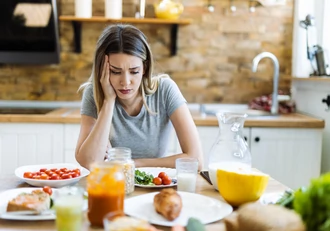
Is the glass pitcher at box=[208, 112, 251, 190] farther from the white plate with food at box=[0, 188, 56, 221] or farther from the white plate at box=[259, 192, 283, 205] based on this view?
the white plate with food at box=[0, 188, 56, 221]

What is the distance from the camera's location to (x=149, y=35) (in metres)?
3.43

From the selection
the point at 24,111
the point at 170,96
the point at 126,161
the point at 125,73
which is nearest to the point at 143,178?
the point at 126,161

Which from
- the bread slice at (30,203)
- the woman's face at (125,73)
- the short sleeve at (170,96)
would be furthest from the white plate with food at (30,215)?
the short sleeve at (170,96)

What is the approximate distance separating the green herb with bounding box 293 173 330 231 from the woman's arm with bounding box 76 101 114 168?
1130 millimetres

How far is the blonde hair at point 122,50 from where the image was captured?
1953 mm

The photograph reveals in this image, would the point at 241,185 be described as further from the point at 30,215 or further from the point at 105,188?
the point at 30,215

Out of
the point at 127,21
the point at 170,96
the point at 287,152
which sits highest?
the point at 127,21

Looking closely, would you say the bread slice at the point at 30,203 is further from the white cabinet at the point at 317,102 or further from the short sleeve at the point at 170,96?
the white cabinet at the point at 317,102

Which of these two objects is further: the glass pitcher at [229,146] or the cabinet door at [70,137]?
the cabinet door at [70,137]

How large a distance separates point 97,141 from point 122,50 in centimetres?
40

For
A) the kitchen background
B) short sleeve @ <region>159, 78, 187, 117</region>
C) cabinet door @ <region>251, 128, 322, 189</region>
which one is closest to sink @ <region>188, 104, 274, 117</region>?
the kitchen background

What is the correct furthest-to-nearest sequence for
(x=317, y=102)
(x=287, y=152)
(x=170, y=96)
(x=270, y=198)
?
(x=317, y=102) → (x=287, y=152) → (x=170, y=96) → (x=270, y=198)

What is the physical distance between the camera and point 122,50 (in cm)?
193

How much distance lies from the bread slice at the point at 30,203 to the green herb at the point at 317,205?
658 millimetres
